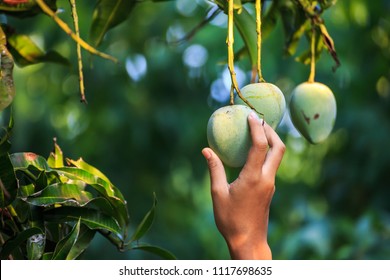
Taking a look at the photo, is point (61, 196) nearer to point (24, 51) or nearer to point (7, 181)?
point (7, 181)

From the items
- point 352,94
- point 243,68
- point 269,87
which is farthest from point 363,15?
point 269,87

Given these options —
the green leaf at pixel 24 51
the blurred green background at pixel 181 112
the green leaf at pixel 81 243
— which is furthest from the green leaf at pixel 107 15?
the blurred green background at pixel 181 112

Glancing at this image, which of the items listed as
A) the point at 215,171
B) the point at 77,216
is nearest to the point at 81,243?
the point at 77,216

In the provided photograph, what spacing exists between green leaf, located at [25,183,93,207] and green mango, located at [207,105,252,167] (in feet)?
0.46

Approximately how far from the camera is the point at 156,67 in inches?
137

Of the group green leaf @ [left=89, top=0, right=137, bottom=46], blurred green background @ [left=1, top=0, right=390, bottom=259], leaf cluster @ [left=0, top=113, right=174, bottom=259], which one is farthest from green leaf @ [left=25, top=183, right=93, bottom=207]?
blurred green background @ [left=1, top=0, right=390, bottom=259]

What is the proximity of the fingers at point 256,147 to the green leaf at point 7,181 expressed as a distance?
0.71ft

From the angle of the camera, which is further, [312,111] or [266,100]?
[312,111]

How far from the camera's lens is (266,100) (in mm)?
712

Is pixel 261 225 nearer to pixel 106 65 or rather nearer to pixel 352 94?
pixel 352 94

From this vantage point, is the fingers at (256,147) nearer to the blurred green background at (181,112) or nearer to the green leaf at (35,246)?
the green leaf at (35,246)

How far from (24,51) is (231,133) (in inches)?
13.2

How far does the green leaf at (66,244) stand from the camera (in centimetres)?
65

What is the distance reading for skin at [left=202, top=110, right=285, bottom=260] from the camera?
0.67 m
